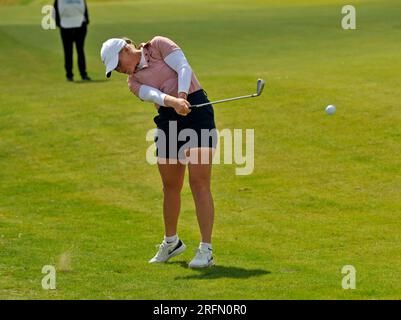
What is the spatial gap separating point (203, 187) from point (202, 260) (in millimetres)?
696

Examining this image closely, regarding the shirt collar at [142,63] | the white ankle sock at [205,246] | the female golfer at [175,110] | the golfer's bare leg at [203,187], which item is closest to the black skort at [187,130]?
the female golfer at [175,110]

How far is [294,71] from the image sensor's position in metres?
22.1

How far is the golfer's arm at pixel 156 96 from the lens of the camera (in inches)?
386

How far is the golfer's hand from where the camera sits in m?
9.72

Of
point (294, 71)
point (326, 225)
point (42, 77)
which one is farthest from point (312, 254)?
point (42, 77)

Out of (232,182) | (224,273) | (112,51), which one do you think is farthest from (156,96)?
(232,182)

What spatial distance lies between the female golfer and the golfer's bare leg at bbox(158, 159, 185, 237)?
0.05 ft

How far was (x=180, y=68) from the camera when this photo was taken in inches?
393

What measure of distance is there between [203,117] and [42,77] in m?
15.7

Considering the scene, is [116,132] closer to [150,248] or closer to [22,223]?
[22,223]

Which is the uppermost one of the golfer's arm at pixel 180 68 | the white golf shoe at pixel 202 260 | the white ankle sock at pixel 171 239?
the golfer's arm at pixel 180 68

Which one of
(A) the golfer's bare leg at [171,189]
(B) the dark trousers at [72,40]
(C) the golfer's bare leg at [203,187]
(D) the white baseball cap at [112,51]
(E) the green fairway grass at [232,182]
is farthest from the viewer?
(B) the dark trousers at [72,40]

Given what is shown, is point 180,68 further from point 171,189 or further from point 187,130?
point 171,189

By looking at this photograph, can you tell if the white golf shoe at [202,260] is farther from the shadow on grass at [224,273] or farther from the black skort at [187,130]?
the black skort at [187,130]
